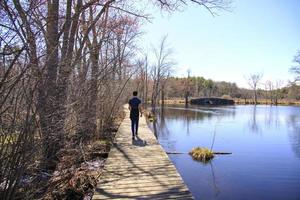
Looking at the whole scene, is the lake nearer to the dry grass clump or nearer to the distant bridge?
the dry grass clump

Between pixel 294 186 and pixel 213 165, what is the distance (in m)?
3.17

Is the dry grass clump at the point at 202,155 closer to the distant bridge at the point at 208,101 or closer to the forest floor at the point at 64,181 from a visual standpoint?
the forest floor at the point at 64,181

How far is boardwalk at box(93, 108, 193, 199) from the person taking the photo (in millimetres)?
6371

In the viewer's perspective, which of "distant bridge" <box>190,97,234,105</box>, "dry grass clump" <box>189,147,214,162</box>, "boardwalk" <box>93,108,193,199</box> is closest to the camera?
"boardwalk" <box>93,108,193,199</box>

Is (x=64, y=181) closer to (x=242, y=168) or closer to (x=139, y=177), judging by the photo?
(x=139, y=177)

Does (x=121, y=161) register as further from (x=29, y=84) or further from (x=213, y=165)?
(x=213, y=165)

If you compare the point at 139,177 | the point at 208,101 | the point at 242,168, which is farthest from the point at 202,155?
the point at 208,101

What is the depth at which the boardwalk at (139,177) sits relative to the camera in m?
6.37

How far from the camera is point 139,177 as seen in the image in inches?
302

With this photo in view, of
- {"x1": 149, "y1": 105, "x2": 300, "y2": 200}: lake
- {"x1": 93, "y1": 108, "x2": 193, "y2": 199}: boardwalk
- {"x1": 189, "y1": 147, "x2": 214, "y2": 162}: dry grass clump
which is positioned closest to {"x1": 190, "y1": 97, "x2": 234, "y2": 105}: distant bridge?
{"x1": 149, "y1": 105, "x2": 300, "y2": 200}: lake

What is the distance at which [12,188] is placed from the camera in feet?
17.1

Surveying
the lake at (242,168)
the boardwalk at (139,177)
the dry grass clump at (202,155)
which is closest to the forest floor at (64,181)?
the boardwalk at (139,177)

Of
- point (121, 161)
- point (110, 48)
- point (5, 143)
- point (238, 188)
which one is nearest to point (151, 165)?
point (121, 161)

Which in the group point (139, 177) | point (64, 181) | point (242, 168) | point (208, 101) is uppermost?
point (208, 101)
